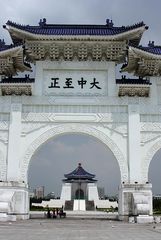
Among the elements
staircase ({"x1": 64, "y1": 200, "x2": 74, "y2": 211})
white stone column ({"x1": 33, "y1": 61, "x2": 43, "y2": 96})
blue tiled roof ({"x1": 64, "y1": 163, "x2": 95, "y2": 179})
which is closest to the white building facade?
white stone column ({"x1": 33, "y1": 61, "x2": 43, "y2": 96})

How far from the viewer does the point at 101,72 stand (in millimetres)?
16062

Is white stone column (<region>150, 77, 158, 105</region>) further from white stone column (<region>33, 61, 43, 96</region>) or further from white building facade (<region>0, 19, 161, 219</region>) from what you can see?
white stone column (<region>33, 61, 43, 96</region>)

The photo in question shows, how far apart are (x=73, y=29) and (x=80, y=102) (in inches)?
133

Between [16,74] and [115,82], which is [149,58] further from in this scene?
[16,74]

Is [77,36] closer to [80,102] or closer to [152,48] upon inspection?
[80,102]

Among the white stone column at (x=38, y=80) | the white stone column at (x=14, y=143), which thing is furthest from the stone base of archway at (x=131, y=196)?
the white stone column at (x=38, y=80)

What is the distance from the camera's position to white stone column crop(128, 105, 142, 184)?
49.2 ft

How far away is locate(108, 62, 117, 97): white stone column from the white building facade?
0.13 feet

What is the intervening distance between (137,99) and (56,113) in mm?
3281

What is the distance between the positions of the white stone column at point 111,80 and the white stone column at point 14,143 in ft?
11.9

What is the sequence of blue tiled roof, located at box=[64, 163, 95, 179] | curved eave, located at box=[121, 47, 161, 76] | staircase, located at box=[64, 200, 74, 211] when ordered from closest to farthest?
curved eave, located at box=[121, 47, 161, 76] → staircase, located at box=[64, 200, 74, 211] → blue tiled roof, located at box=[64, 163, 95, 179]

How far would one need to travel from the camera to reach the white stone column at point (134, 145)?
15.0m

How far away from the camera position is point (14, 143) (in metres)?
15.1

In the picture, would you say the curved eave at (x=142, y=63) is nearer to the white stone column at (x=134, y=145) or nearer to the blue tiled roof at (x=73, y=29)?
the blue tiled roof at (x=73, y=29)
